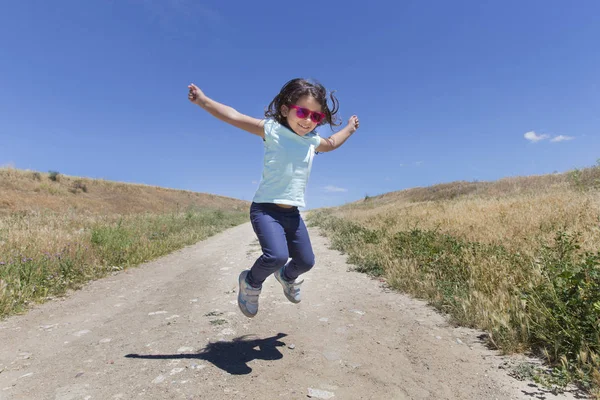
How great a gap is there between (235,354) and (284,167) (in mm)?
1798

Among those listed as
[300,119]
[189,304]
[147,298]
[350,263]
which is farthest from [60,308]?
[350,263]

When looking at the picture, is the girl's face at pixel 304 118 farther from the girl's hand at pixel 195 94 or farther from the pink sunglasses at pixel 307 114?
the girl's hand at pixel 195 94

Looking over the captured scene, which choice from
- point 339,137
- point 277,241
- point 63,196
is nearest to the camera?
point 277,241

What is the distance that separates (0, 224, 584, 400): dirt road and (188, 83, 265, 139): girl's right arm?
216 centimetres

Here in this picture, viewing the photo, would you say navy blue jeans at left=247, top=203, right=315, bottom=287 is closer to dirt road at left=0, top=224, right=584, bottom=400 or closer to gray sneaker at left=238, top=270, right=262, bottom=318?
gray sneaker at left=238, top=270, right=262, bottom=318

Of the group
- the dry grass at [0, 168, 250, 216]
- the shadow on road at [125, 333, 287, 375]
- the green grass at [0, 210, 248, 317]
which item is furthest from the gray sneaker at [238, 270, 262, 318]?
the dry grass at [0, 168, 250, 216]

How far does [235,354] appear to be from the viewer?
10.2 ft

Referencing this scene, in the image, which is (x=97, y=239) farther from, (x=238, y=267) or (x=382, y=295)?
(x=382, y=295)

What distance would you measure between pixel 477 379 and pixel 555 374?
1.81 feet

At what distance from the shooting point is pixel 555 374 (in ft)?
8.43

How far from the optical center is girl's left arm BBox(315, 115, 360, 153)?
3884mm

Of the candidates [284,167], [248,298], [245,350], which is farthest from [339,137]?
[245,350]

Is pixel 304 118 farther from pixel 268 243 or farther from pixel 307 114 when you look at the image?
pixel 268 243

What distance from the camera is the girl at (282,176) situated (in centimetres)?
330
